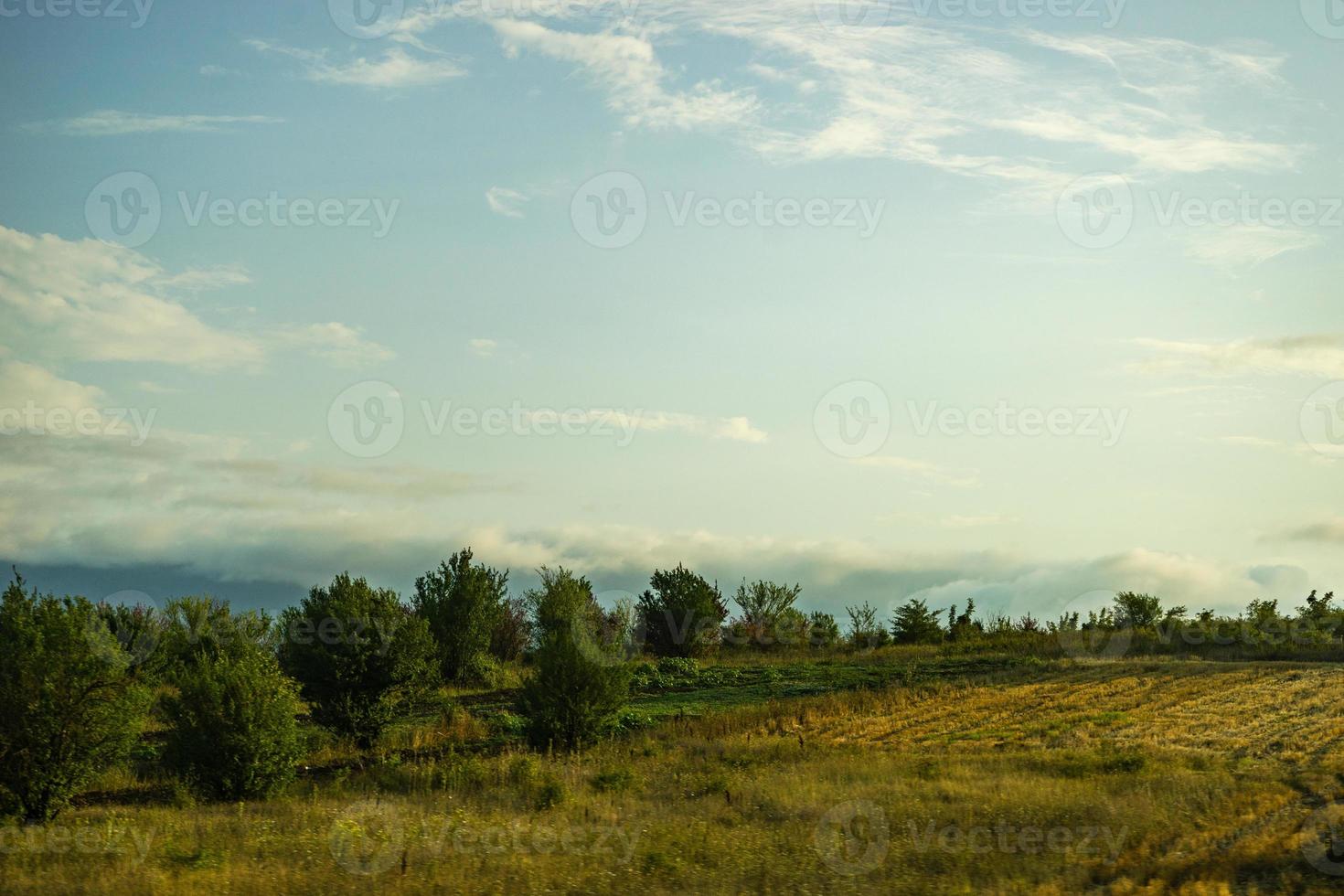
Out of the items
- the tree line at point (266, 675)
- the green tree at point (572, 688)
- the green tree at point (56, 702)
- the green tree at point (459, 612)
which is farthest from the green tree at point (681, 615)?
the green tree at point (56, 702)

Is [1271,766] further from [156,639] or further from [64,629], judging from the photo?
[156,639]

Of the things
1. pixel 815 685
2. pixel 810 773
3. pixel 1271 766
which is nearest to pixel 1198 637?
pixel 815 685

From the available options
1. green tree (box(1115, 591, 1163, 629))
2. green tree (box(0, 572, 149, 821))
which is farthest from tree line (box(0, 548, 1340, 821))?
green tree (box(1115, 591, 1163, 629))

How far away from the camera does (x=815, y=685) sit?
127ft

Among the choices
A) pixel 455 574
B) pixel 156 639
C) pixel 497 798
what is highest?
pixel 455 574

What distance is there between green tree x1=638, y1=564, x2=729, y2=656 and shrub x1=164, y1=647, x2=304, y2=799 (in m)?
29.3

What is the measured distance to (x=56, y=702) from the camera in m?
19.6

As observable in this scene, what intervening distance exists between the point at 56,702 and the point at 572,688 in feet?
39.4

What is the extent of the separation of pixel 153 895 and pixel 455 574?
25.7 meters

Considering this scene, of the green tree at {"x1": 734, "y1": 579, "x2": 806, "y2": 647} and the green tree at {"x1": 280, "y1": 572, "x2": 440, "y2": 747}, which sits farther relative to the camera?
the green tree at {"x1": 734, "y1": 579, "x2": 806, "y2": 647}

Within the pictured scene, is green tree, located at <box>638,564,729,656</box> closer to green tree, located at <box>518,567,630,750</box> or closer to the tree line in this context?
the tree line

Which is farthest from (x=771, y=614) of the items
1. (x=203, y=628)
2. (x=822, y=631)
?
(x=203, y=628)

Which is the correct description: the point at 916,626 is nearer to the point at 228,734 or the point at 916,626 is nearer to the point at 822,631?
the point at 822,631

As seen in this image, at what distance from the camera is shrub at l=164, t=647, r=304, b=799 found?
2178 cm
